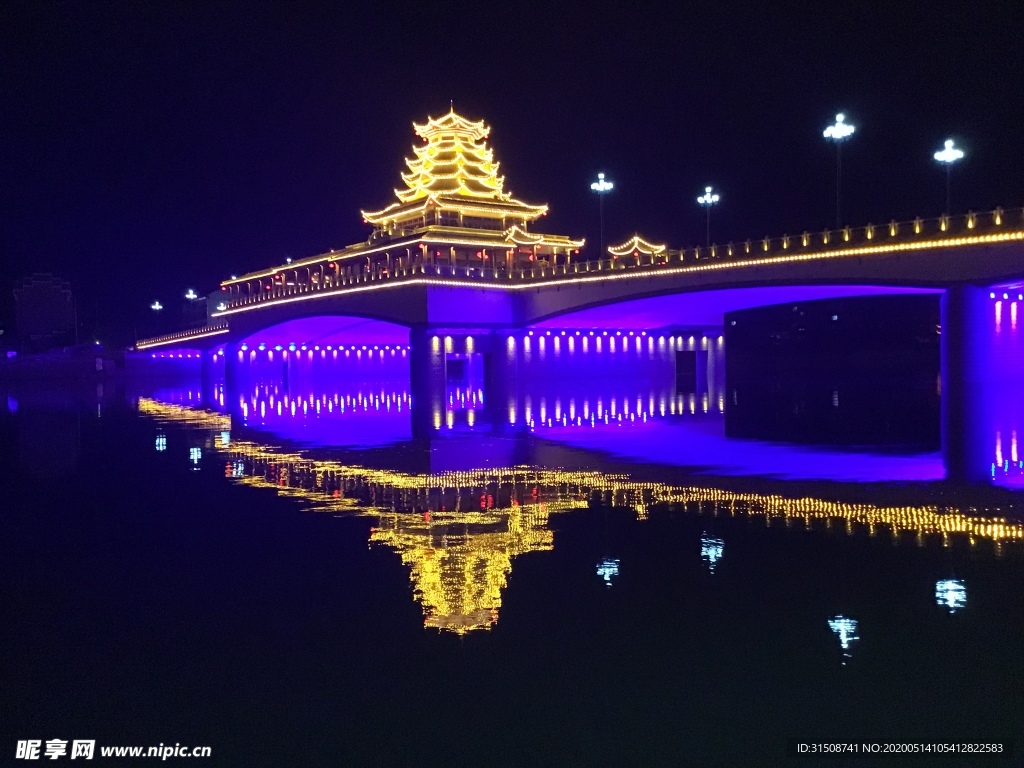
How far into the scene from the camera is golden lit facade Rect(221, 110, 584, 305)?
66.8m

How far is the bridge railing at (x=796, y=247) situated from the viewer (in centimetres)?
3478

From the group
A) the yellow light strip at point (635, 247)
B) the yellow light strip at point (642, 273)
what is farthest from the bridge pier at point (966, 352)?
the yellow light strip at point (635, 247)

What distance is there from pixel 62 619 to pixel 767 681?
7.42 meters

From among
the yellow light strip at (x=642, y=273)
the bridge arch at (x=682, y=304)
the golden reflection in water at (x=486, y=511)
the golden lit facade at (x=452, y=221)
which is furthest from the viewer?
the golden lit facade at (x=452, y=221)

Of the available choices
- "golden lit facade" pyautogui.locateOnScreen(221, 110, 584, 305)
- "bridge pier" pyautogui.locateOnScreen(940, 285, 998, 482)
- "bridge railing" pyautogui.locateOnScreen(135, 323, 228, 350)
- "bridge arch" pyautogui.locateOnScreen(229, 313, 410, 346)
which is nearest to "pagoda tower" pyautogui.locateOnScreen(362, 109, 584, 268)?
"golden lit facade" pyautogui.locateOnScreen(221, 110, 584, 305)

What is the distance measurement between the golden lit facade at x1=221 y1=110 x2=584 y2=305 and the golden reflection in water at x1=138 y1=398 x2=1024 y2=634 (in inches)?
1711

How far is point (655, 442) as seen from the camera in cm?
2900

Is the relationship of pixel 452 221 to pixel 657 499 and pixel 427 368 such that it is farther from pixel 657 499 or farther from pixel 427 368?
pixel 657 499

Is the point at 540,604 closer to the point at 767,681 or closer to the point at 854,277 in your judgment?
the point at 767,681

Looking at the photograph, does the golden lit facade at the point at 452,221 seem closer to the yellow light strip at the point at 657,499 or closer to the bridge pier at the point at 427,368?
the bridge pier at the point at 427,368

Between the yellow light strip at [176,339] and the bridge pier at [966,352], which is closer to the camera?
the bridge pier at [966,352]

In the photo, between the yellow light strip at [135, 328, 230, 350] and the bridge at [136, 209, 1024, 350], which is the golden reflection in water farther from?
the yellow light strip at [135, 328, 230, 350]

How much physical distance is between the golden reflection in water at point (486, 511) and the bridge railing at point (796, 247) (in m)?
20.7

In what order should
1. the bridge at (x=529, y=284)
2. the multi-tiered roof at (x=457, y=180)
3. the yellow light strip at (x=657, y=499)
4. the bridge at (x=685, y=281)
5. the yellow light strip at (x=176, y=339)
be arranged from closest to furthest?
the yellow light strip at (x=657, y=499), the bridge at (x=685, y=281), the bridge at (x=529, y=284), the multi-tiered roof at (x=457, y=180), the yellow light strip at (x=176, y=339)
